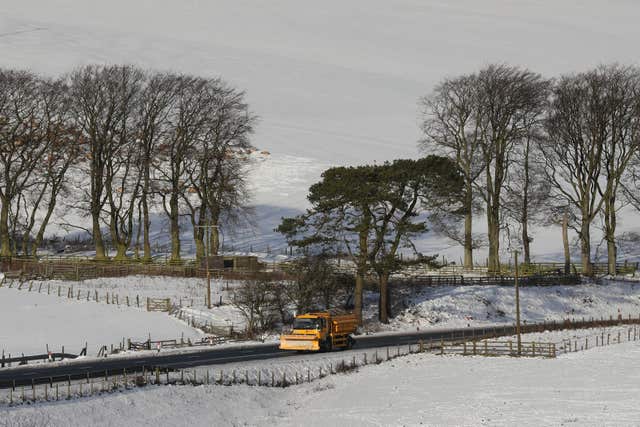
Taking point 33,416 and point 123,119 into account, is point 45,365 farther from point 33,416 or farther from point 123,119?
point 123,119

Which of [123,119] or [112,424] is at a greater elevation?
[123,119]

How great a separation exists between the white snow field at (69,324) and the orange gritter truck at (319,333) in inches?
365

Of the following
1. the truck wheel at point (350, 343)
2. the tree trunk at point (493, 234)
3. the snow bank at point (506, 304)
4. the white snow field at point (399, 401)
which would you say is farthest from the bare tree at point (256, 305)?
the tree trunk at point (493, 234)

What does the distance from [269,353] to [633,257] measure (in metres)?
63.0

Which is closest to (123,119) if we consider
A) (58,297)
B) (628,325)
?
(58,297)

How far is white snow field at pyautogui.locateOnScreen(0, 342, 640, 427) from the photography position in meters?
36.0

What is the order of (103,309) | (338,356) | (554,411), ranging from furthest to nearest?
(103,309), (338,356), (554,411)

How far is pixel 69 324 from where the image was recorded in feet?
196

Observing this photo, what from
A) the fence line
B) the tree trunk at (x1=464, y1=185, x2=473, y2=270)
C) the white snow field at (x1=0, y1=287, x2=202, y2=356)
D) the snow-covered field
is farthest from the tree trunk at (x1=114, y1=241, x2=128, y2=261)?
the fence line

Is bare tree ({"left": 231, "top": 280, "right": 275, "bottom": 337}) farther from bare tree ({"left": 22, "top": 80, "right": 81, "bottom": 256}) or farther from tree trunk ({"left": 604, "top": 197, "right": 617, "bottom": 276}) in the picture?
A: tree trunk ({"left": 604, "top": 197, "right": 617, "bottom": 276})

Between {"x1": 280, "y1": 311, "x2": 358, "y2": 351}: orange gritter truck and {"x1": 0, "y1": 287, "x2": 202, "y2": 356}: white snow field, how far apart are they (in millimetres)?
9279

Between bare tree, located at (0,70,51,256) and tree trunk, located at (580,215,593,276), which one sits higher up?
bare tree, located at (0,70,51,256)

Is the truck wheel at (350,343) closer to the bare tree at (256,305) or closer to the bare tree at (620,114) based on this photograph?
the bare tree at (256,305)

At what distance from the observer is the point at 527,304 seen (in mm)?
76438
